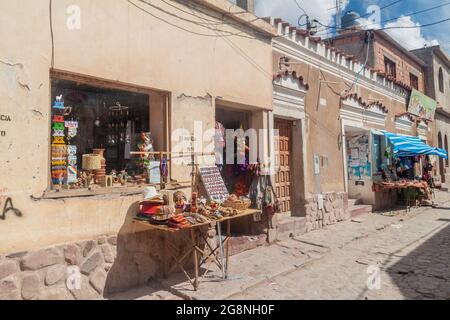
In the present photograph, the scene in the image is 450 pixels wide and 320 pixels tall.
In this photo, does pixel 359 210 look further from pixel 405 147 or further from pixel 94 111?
pixel 94 111

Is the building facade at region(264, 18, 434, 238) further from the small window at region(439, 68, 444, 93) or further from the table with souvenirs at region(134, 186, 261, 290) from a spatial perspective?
the small window at region(439, 68, 444, 93)

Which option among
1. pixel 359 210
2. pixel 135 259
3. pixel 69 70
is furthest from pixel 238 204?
pixel 359 210

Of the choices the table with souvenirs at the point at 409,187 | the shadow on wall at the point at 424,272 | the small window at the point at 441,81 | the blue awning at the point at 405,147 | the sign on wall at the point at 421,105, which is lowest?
the shadow on wall at the point at 424,272

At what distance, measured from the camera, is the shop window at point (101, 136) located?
430 centimetres

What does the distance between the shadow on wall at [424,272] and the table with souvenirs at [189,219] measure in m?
2.55

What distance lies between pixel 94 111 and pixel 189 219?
305 centimetres

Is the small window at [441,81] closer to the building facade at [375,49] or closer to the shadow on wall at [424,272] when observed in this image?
the building facade at [375,49]

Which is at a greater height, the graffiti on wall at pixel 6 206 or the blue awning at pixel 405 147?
the blue awning at pixel 405 147

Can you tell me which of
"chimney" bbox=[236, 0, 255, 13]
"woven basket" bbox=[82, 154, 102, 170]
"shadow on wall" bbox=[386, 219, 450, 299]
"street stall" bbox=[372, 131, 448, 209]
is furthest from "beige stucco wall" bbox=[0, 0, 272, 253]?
"street stall" bbox=[372, 131, 448, 209]

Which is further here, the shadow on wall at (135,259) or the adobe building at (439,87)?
the adobe building at (439,87)

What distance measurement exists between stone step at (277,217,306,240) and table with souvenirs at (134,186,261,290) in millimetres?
2102

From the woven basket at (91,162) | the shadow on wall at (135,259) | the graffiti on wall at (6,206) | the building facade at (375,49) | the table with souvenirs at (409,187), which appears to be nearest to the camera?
the graffiti on wall at (6,206)

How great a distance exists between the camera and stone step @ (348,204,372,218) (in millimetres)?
10395

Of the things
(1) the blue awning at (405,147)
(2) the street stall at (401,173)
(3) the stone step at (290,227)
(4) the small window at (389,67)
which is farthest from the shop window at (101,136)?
(4) the small window at (389,67)
